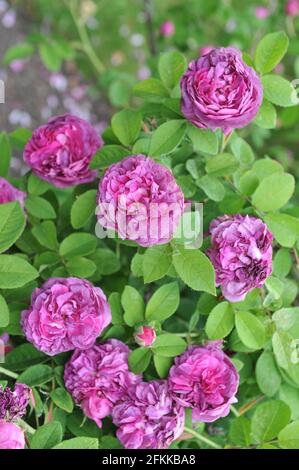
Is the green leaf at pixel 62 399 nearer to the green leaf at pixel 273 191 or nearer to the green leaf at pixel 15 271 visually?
the green leaf at pixel 15 271

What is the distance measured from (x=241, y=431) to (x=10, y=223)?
0.46 metres

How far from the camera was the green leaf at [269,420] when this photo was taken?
90 cm

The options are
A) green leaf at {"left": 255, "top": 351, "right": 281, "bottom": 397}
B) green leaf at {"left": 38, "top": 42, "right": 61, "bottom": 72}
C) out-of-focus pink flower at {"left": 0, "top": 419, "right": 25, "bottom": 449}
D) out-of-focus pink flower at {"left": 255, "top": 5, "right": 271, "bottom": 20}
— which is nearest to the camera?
out-of-focus pink flower at {"left": 0, "top": 419, "right": 25, "bottom": 449}

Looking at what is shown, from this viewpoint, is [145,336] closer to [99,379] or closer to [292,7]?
[99,379]

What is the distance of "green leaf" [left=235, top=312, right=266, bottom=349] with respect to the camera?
886 mm

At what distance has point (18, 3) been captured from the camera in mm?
2309

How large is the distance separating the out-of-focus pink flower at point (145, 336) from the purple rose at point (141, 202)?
0.47ft

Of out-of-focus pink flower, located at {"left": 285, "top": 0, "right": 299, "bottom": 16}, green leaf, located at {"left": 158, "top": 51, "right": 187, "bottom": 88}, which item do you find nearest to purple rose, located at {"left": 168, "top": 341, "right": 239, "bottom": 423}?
green leaf, located at {"left": 158, "top": 51, "right": 187, "bottom": 88}

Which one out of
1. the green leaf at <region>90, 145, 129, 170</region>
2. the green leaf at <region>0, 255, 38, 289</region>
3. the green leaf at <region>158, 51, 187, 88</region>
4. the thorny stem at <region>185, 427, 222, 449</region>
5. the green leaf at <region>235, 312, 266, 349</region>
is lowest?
the thorny stem at <region>185, 427, 222, 449</region>

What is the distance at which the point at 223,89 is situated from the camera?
0.80 meters

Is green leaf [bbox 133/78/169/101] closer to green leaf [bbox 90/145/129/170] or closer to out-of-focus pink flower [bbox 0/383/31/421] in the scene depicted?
green leaf [bbox 90/145/129/170]

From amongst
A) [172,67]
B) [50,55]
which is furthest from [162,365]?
[50,55]

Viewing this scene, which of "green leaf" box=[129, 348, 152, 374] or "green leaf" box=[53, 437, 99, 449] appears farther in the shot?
"green leaf" box=[129, 348, 152, 374]

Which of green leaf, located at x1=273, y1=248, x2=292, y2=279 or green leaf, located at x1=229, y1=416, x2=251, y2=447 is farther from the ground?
green leaf, located at x1=273, y1=248, x2=292, y2=279
